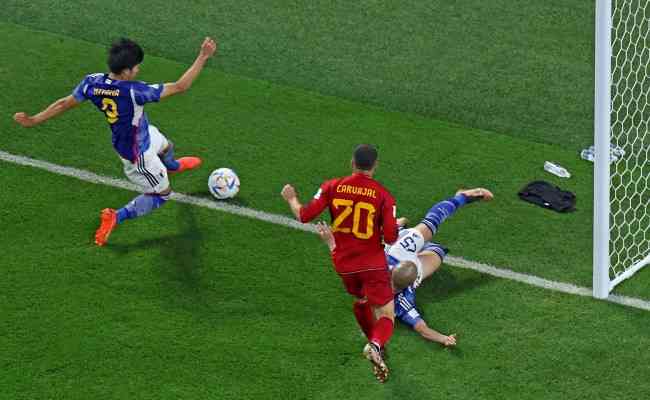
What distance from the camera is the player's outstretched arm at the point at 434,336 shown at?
8.87m

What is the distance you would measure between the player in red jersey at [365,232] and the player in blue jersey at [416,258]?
0.11m

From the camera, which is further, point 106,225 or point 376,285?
point 106,225

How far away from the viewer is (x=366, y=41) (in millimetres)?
13148

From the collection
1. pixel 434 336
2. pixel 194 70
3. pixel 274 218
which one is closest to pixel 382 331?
pixel 434 336

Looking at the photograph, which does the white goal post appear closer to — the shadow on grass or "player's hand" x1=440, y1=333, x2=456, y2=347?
"player's hand" x1=440, y1=333, x2=456, y2=347

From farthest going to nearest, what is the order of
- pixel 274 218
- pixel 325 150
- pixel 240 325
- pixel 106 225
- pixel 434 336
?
pixel 325 150 → pixel 274 218 → pixel 106 225 → pixel 240 325 → pixel 434 336

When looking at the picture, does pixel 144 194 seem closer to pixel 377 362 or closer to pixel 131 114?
pixel 131 114

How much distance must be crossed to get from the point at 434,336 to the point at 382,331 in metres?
0.66

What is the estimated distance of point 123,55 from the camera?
921cm

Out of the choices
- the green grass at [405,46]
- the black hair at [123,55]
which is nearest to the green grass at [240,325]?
the black hair at [123,55]

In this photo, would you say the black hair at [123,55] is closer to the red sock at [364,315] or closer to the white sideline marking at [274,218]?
the white sideline marking at [274,218]

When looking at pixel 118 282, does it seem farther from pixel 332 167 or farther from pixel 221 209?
pixel 332 167

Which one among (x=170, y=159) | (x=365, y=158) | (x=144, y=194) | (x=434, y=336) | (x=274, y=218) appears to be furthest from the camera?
(x=170, y=159)

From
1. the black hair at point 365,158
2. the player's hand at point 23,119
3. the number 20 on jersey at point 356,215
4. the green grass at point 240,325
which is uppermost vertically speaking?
the black hair at point 365,158
